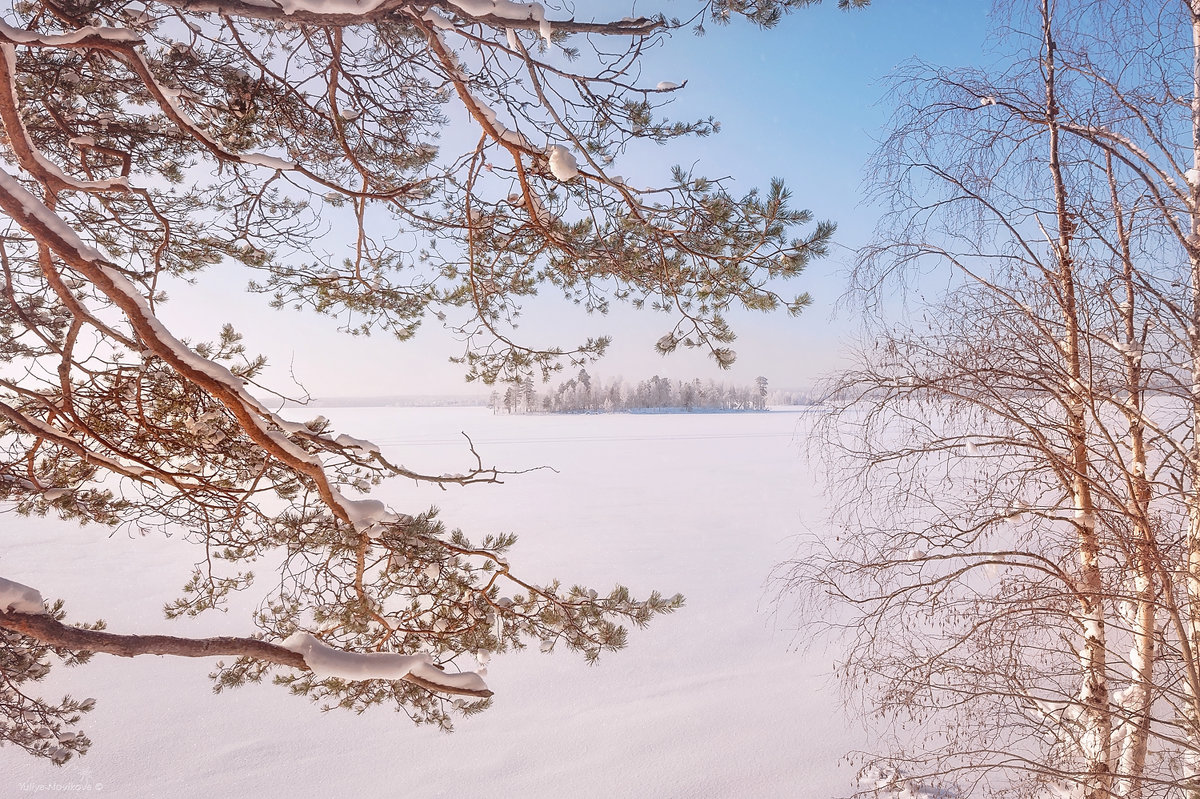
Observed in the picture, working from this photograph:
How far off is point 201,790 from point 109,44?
5.49 meters

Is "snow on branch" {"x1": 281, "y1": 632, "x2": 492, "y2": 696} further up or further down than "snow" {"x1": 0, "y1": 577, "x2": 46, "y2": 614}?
further down

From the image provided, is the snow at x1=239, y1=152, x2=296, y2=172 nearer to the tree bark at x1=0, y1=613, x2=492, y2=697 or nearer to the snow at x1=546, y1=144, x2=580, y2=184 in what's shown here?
the snow at x1=546, y1=144, x2=580, y2=184

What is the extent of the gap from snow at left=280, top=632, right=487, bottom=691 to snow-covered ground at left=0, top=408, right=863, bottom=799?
201cm

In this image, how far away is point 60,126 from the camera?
2131 millimetres

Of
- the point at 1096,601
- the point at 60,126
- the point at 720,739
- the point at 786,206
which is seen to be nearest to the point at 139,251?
the point at 60,126

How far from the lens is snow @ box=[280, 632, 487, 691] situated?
4.78 ft

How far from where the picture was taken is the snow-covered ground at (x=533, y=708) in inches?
192

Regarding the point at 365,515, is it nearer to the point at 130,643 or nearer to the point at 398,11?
the point at 130,643

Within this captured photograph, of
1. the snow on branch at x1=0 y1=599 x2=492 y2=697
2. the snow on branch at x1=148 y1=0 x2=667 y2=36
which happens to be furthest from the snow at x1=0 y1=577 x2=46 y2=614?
the snow on branch at x1=148 y1=0 x2=667 y2=36

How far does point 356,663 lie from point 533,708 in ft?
16.6

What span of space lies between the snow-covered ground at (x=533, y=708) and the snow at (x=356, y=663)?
201 centimetres

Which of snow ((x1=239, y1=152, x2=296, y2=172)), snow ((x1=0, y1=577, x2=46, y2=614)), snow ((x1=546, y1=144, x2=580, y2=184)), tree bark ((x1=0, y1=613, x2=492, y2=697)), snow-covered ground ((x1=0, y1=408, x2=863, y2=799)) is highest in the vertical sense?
snow ((x1=239, y1=152, x2=296, y2=172))

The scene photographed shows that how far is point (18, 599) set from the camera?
49.2 inches

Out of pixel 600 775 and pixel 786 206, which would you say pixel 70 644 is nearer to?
pixel 786 206
